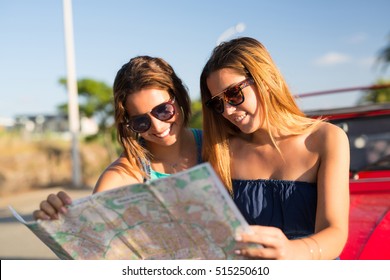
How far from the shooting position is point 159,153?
2.20 meters

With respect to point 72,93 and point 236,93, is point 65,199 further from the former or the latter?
point 72,93

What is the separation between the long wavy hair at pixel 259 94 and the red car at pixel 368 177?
0.56m

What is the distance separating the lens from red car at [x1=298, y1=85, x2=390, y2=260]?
194cm

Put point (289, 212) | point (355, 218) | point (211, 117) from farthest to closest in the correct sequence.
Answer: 1. point (355, 218)
2. point (211, 117)
3. point (289, 212)

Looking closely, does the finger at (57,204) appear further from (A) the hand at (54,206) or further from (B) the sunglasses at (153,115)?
(B) the sunglasses at (153,115)

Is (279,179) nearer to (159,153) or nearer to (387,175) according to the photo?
(159,153)

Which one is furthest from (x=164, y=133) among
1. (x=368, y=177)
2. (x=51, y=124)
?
(x=51, y=124)

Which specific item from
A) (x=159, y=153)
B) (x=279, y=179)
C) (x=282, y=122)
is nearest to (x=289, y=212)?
(x=279, y=179)

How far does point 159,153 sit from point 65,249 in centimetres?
86

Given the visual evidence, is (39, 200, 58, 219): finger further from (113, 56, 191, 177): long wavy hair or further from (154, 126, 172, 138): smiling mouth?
(154, 126, 172, 138): smiling mouth

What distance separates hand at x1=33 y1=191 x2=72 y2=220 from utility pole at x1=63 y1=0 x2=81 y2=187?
37.0ft

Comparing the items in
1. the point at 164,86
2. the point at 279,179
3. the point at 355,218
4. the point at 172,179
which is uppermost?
the point at 164,86
